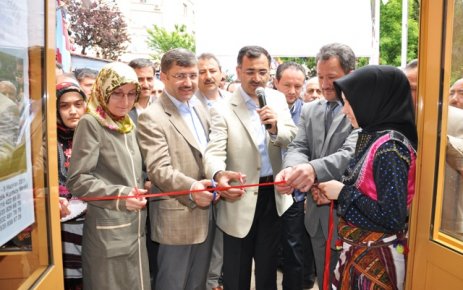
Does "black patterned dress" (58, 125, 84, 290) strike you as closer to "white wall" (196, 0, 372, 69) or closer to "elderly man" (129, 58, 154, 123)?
"elderly man" (129, 58, 154, 123)

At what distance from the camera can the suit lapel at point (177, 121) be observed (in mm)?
3084

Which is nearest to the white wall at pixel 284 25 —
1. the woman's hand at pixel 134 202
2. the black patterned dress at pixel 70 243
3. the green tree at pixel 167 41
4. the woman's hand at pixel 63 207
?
the black patterned dress at pixel 70 243

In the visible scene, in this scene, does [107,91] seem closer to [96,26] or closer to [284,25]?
[284,25]

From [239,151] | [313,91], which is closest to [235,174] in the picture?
[239,151]

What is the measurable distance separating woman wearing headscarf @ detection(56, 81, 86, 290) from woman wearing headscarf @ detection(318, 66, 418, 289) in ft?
5.80

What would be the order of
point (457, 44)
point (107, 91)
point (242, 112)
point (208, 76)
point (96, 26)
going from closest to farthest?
point (457, 44), point (107, 91), point (242, 112), point (208, 76), point (96, 26)

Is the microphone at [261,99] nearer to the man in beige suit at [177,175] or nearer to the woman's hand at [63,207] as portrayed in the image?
the man in beige suit at [177,175]

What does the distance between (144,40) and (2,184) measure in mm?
45584

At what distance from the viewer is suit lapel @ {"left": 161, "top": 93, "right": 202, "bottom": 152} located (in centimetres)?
308

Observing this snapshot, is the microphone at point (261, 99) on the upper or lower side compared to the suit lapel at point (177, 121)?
upper

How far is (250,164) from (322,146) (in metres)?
0.55

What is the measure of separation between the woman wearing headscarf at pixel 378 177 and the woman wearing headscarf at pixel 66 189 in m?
1.77

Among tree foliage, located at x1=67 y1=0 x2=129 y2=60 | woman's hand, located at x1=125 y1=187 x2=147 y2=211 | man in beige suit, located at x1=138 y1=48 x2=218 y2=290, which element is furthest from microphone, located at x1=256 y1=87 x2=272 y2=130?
tree foliage, located at x1=67 y1=0 x2=129 y2=60

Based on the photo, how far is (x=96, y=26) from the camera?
63.1ft
